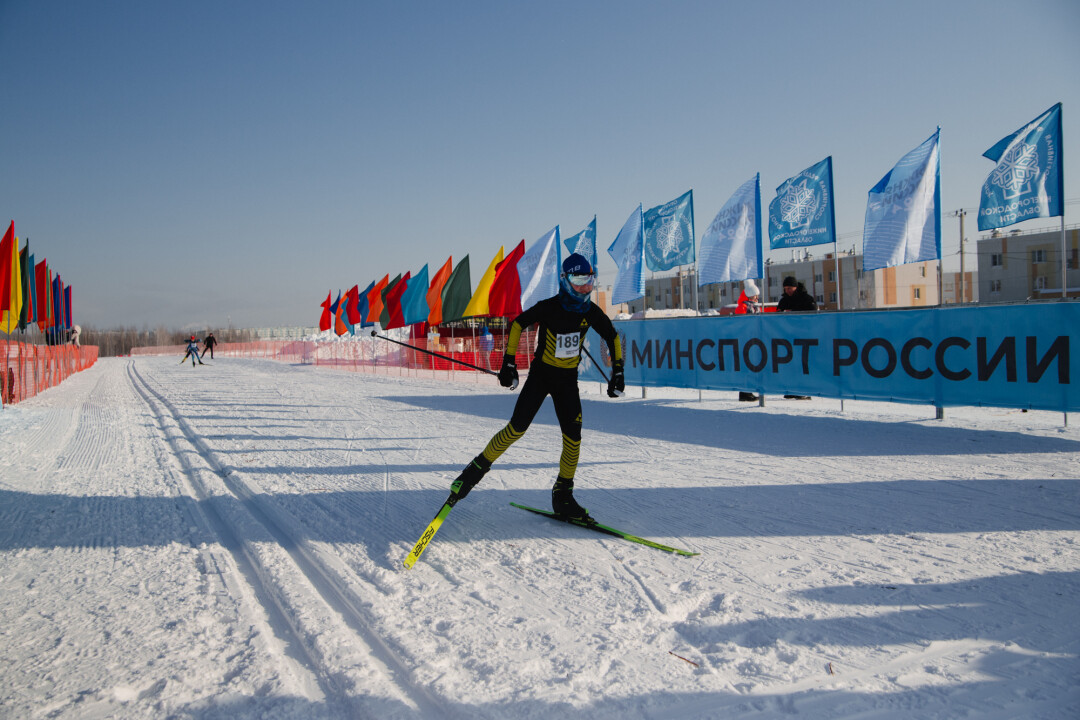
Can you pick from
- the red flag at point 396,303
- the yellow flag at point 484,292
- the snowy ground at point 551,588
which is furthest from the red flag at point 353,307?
the snowy ground at point 551,588

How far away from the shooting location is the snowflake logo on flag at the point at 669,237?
49.9 feet

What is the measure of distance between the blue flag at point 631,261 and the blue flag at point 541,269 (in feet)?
8.81

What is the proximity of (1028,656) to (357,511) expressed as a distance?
428 centimetres

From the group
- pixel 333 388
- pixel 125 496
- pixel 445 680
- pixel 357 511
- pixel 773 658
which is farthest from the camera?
pixel 333 388

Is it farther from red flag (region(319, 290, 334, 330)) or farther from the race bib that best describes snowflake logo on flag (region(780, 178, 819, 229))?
red flag (region(319, 290, 334, 330))

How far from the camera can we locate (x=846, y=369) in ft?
32.0

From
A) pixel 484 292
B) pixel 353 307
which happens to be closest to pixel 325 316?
pixel 353 307

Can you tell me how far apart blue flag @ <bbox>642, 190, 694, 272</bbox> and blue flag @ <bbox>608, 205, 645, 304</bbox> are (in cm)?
24

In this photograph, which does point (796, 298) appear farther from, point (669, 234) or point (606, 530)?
point (606, 530)

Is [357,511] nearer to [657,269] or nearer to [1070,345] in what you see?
[1070,345]

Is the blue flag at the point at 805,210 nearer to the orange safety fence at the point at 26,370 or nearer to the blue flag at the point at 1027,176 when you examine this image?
the blue flag at the point at 1027,176

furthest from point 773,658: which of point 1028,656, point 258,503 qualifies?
point 258,503

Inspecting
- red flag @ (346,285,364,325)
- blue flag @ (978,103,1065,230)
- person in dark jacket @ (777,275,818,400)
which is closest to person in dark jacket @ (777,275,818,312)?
person in dark jacket @ (777,275,818,400)

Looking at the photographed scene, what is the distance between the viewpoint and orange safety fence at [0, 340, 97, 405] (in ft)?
45.7
